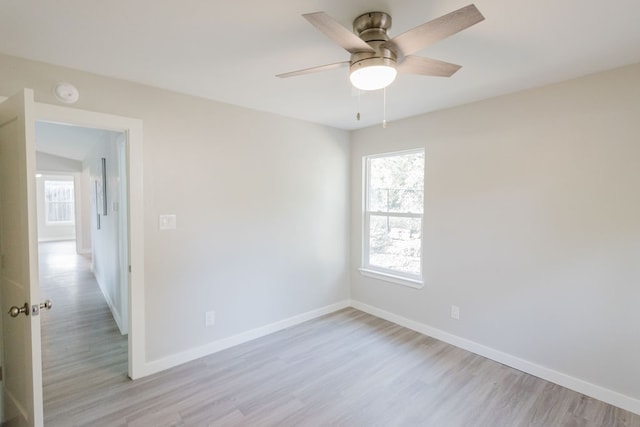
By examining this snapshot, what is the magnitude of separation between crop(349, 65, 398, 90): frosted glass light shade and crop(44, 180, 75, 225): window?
11533 mm

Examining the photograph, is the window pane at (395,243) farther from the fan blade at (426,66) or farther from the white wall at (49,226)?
the white wall at (49,226)

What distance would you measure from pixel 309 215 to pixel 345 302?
1.36m

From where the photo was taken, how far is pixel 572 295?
2.38m

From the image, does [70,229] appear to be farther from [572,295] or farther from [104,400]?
[572,295]

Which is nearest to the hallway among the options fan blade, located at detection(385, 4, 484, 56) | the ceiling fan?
the ceiling fan

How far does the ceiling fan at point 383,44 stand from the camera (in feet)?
3.88

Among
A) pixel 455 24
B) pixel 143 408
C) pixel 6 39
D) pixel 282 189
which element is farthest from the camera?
pixel 282 189

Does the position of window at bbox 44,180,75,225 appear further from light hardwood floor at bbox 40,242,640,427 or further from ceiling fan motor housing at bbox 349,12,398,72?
ceiling fan motor housing at bbox 349,12,398,72

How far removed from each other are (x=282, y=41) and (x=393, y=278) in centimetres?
279

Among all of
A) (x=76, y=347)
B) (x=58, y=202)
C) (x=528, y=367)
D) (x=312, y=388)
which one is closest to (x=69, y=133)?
(x=76, y=347)

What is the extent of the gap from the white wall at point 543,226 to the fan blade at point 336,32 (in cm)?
193

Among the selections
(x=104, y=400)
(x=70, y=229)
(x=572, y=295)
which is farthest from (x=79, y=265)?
(x=572, y=295)

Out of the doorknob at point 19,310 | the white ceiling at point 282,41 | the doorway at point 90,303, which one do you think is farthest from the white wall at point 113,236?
the doorknob at point 19,310

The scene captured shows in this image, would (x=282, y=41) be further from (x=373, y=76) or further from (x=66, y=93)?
(x=66, y=93)
